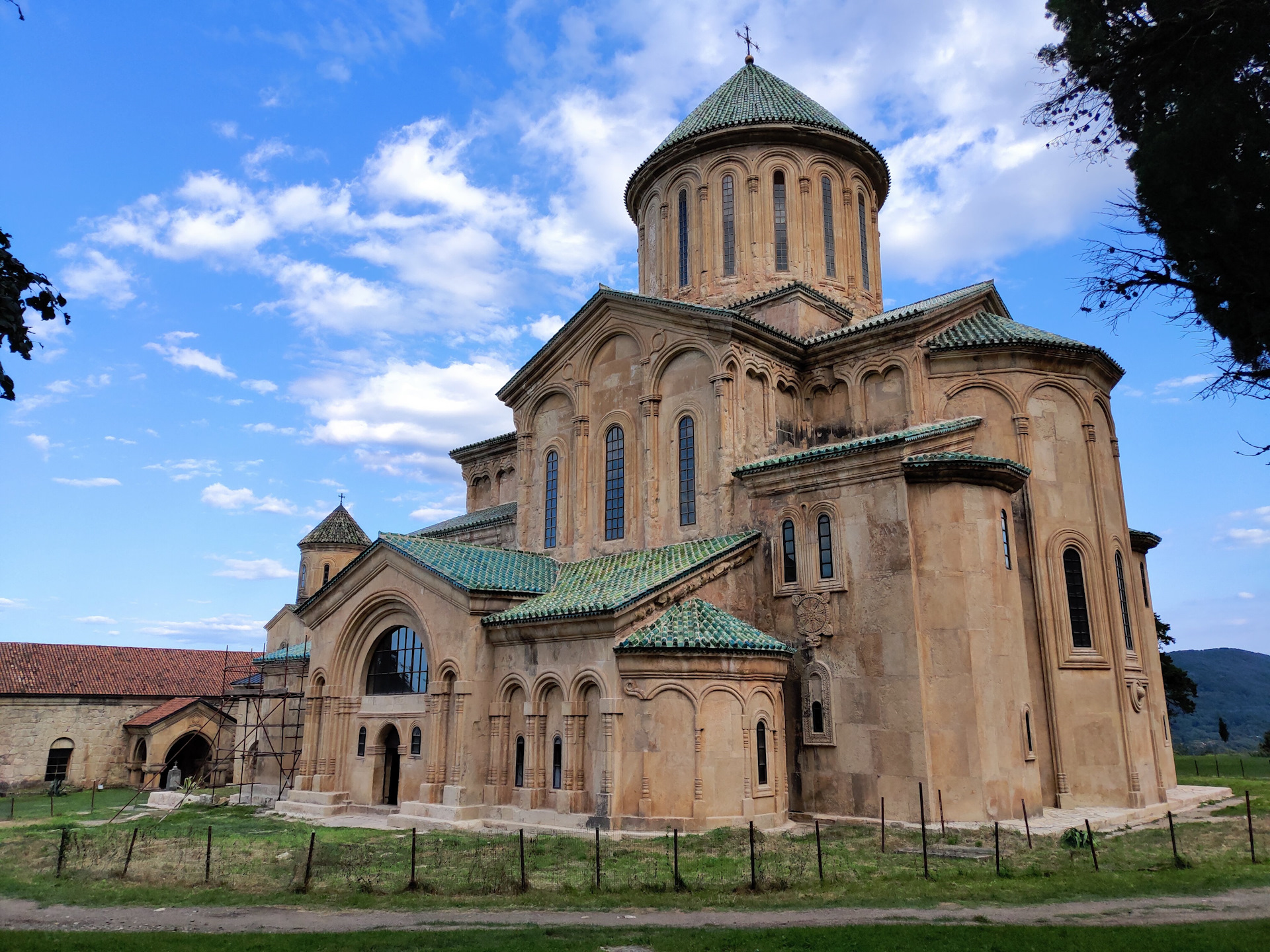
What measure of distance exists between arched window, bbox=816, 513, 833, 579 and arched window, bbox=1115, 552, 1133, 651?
649 cm

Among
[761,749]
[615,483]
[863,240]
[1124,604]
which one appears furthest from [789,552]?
[863,240]

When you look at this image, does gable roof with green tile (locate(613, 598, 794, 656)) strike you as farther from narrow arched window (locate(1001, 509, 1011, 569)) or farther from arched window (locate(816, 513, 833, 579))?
narrow arched window (locate(1001, 509, 1011, 569))

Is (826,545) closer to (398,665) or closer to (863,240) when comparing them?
(398,665)

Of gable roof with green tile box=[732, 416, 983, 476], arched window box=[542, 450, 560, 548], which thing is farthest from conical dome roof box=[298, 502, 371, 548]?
gable roof with green tile box=[732, 416, 983, 476]

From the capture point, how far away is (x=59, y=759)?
37.0 metres

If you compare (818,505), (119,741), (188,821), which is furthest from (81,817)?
(818,505)

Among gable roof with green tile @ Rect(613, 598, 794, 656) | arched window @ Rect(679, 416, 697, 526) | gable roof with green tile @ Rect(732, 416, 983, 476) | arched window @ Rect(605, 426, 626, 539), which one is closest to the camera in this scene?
gable roof with green tile @ Rect(613, 598, 794, 656)

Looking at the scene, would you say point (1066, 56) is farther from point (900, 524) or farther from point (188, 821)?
point (188, 821)

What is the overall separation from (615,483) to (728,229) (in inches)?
336

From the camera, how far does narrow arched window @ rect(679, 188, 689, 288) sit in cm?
2644

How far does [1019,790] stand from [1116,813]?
2212 mm

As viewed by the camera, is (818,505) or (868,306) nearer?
(818,505)

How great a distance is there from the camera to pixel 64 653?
131ft

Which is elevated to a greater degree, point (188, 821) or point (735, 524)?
point (735, 524)
